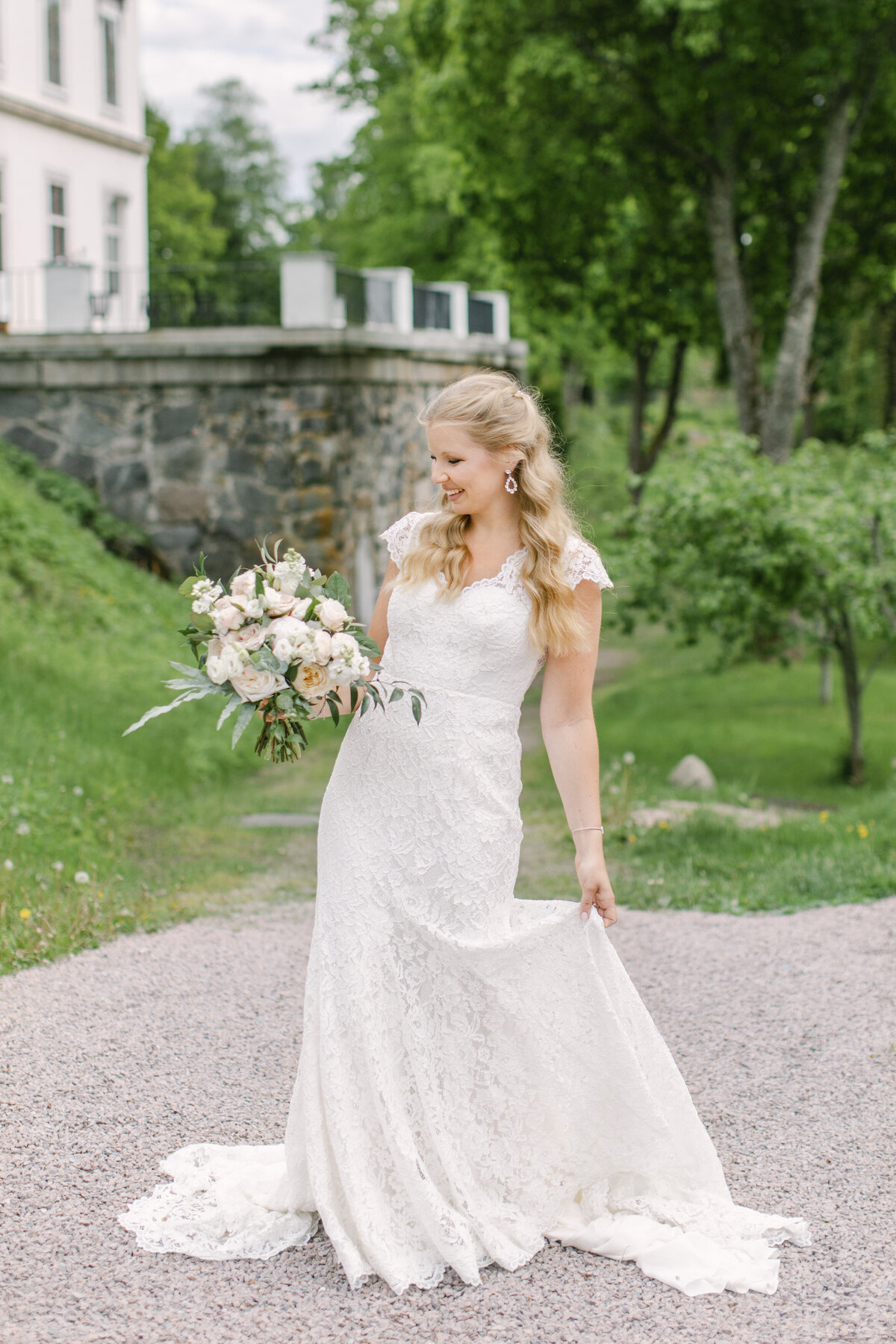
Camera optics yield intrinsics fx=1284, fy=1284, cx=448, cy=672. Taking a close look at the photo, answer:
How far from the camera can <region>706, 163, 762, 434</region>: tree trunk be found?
15258 millimetres

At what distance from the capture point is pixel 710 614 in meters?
9.77

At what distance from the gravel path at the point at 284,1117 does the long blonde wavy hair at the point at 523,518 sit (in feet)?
5.47

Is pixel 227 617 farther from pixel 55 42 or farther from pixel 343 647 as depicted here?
pixel 55 42

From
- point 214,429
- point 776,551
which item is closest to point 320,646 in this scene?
point 776,551

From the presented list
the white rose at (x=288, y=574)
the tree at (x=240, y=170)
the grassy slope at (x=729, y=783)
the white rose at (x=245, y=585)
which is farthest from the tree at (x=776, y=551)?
the tree at (x=240, y=170)

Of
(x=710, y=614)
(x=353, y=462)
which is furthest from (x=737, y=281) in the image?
(x=710, y=614)

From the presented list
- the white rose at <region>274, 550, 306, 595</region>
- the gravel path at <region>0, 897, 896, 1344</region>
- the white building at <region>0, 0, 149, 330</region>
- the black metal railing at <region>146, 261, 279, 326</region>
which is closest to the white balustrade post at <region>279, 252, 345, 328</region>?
the black metal railing at <region>146, 261, 279, 326</region>

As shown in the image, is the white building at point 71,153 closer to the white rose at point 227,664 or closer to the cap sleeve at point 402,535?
the cap sleeve at point 402,535

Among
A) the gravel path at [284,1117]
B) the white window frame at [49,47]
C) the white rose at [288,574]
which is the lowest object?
the gravel path at [284,1117]

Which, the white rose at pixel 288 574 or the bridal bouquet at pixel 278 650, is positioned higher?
the white rose at pixel 288 574

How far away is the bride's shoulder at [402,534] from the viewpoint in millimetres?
3574

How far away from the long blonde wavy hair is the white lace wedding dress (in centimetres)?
5

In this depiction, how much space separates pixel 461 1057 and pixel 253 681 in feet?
3.68

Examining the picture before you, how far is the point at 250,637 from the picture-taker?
310cm
